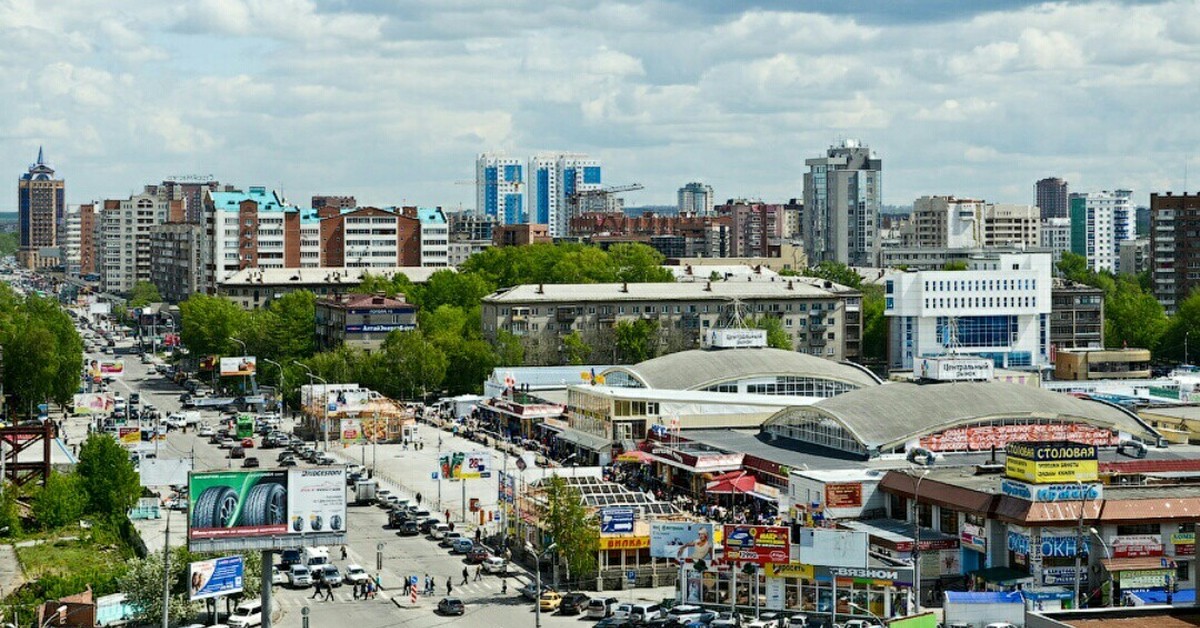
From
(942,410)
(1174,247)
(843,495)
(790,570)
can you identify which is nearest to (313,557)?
(790,570)

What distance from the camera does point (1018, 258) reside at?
5098 inches

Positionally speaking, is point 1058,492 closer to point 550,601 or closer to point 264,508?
point 550,601

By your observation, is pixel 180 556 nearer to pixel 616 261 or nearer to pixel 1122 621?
pixel 1122 621

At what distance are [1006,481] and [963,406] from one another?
737 inches

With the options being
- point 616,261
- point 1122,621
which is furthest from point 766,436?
point 616,261

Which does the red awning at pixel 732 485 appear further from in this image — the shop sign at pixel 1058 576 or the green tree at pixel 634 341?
the green tree at pixel 634 341

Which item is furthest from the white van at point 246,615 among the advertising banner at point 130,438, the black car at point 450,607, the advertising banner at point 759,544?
the advertising banner at point 130,438

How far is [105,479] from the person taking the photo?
233 ft

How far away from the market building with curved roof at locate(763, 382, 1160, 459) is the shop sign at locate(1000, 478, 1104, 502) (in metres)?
17.0

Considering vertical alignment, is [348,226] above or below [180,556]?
above

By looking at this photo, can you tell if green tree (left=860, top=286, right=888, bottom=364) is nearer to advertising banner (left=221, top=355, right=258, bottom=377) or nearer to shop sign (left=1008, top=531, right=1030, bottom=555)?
advertising banner (left=221, top=355, right=258, bottom=377)

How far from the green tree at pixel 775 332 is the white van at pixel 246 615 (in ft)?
258

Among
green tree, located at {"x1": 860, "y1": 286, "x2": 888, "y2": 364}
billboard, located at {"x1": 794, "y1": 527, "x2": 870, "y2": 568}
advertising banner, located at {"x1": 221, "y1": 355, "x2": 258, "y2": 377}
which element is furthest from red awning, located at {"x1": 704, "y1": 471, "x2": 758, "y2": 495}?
green tree, located at {"x1": 860, "y1": 286, "x2": 888, "y2": 364}

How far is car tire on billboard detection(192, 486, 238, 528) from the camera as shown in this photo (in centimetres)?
4750
